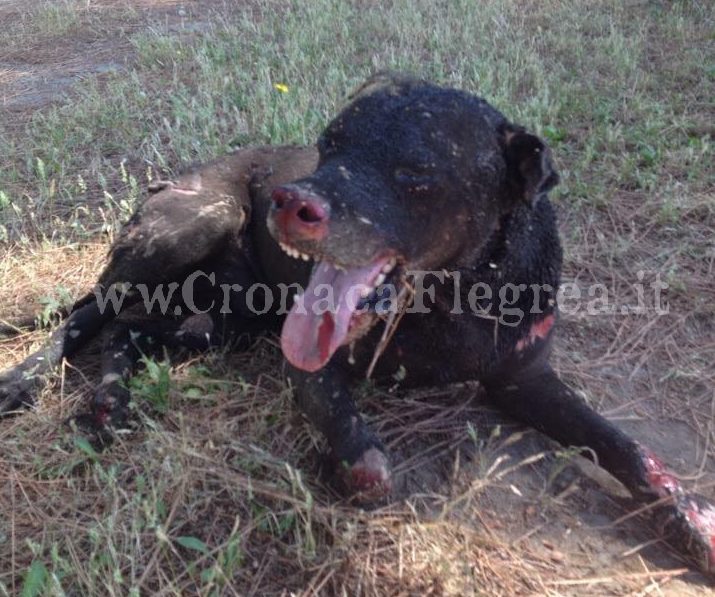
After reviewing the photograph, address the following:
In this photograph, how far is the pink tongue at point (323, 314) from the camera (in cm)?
229

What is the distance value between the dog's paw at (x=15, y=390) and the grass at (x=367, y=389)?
2.7 inches

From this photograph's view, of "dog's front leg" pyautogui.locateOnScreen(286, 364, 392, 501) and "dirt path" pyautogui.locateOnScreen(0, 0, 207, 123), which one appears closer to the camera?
"dog's front leg" pyautogui.locateOnScreen(286, 364, 392, 501)

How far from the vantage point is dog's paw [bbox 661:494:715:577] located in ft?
7.60

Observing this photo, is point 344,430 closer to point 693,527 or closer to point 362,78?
point 693,527

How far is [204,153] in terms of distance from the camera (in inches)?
179

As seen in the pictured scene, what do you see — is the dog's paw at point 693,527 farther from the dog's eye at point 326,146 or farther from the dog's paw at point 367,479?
the dog's eye at point 326,146

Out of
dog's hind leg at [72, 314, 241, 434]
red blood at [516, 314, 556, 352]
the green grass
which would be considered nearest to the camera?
red blood at [516, 314, 556, 352]

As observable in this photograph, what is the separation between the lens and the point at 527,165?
2385mm

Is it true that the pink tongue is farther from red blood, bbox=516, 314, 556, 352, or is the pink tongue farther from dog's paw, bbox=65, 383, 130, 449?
dog's paw, bbox=65, 383, 130, 449

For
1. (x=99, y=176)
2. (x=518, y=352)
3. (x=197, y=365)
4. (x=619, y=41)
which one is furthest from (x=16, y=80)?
(x=518, y=352)

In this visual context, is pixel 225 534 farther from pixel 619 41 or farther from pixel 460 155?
pixel 619 41

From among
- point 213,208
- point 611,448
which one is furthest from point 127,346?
point 611,448

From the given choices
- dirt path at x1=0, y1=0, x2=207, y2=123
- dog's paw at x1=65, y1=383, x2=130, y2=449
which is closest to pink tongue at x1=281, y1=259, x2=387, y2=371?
dog's paw at x1=65, y1=383, x2=130, y2=449

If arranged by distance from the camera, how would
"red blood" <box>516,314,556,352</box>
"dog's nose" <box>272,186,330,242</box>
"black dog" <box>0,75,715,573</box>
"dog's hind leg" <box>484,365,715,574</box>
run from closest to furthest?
"dog's nose" <box>272,186,330,242</box> → "black dog" <box>0,75,715,573</box> → "dog's hind leg" <box>484,365,715,574</box> → "red blood" <box>516,314,556,352</box>
